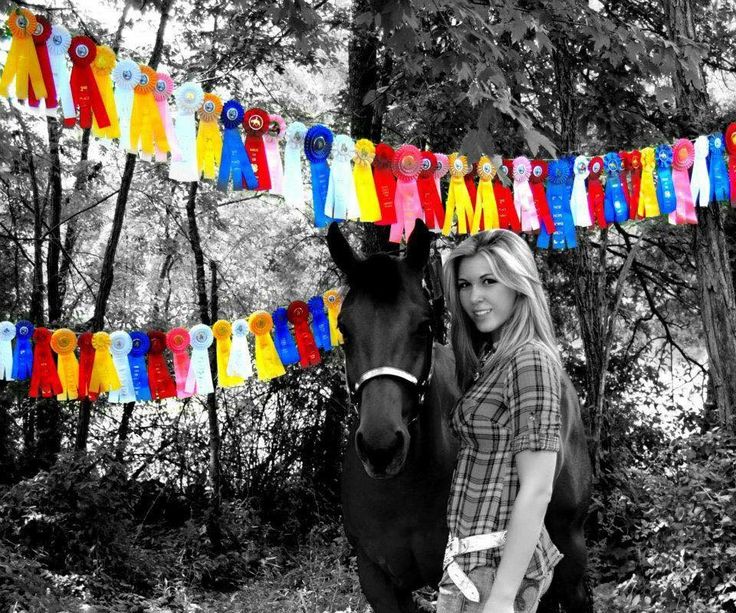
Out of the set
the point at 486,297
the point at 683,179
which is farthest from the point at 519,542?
the point at 683,179

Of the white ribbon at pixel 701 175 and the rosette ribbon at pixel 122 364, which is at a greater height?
the white ribbon at pixel 701 175

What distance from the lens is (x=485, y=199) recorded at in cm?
436

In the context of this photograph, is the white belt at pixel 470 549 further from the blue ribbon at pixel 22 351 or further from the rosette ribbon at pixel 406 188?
the blue ribbon at pixel 22 351

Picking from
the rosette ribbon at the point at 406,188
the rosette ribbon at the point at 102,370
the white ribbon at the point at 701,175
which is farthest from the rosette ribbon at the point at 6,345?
the white ribbon at the point at 701,175

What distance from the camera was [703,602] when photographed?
3498 mm

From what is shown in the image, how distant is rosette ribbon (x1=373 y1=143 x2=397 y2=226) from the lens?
414 cm

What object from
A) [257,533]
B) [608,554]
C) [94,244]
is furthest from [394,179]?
[94,244]

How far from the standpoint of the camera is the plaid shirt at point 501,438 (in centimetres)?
167

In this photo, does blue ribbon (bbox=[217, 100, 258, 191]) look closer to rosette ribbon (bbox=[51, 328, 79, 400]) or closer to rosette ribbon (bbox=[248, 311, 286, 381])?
rosette ribbon (bbox=[248, 311, 286, 381])

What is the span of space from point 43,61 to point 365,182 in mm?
1702

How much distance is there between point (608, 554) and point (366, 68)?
14.9ft

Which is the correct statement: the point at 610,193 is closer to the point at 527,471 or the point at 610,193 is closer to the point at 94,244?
the point at 527,471

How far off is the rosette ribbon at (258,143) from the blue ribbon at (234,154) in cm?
3

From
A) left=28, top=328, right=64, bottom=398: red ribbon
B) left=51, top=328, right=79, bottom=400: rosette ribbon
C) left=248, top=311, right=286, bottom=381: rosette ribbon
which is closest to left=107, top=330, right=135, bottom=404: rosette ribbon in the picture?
left=51, top=328, right=79, bottom=400: rosette ribbon
